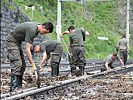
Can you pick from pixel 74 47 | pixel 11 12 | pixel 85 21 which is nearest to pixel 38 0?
pixel 85 21

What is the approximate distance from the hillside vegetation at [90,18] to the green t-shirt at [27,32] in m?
21.3

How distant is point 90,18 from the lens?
47.9 m

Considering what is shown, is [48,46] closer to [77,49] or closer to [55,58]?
[55,58]

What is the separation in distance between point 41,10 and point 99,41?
779 centimetres

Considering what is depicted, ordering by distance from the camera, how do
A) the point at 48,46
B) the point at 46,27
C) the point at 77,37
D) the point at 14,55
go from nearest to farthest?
1. the point at 46,27
2. the point at 14,55
3. the point at 48,46
4. the point at 77,37

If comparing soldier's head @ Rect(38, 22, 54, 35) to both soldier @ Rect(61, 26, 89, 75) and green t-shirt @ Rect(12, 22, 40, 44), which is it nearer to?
green t-shirt @ Rect(12, 22, 40, 44)

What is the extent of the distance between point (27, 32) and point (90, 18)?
39.8m

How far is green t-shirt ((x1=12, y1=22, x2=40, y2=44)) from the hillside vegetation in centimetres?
2129

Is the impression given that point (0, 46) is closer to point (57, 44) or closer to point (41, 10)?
point (57, 44)

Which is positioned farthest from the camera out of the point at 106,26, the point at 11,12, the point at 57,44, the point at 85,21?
the point at 106,26

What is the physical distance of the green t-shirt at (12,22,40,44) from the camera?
8.32 m

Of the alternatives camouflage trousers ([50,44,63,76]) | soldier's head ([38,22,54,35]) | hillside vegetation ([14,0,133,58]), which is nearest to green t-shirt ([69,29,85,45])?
camouflage trousers ([50,44,63,76])

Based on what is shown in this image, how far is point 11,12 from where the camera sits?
23.4 meters

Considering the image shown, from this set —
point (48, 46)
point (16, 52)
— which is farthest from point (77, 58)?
point (16, 52)
